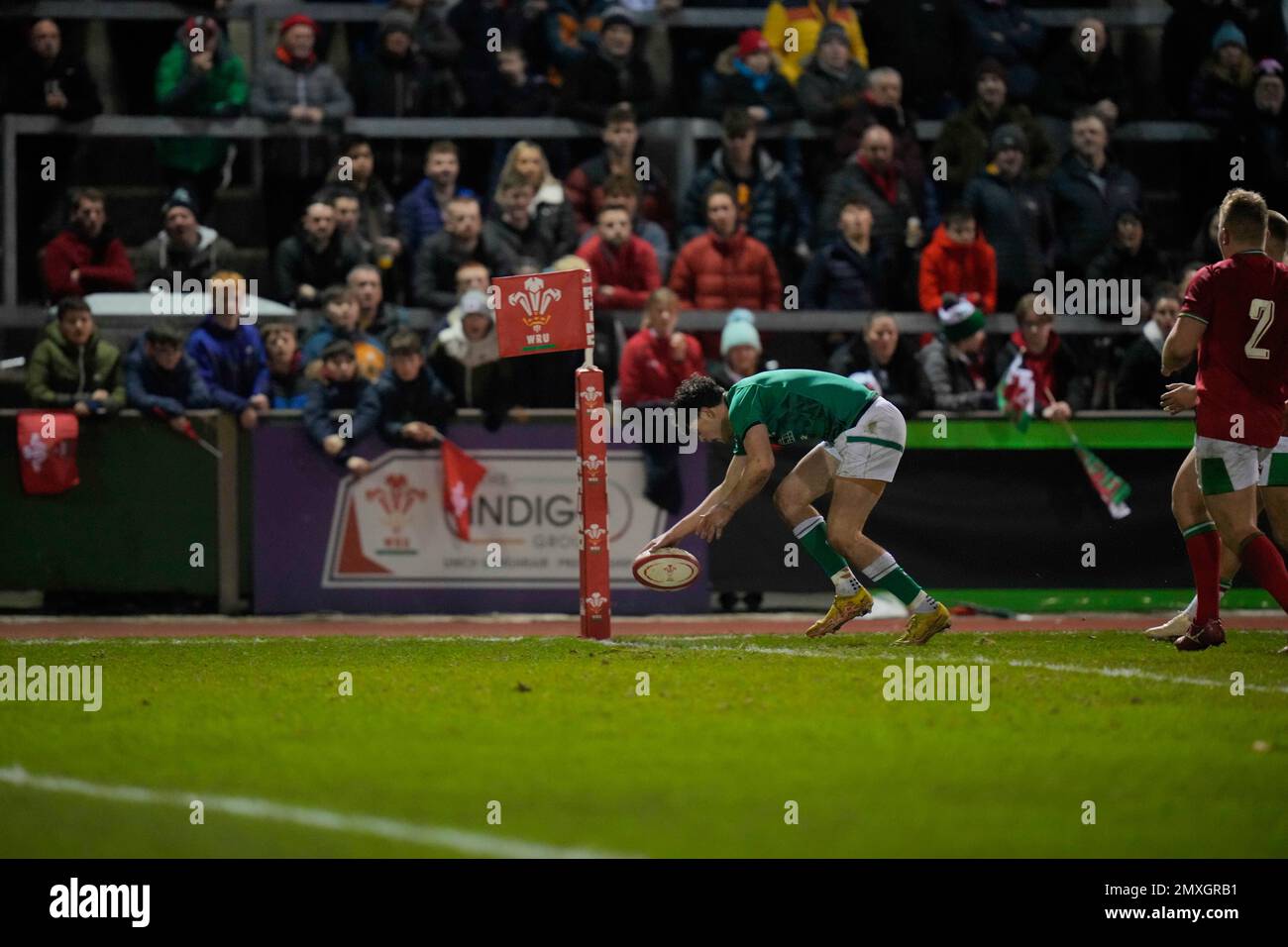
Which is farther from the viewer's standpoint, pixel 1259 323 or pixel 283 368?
pixel 283 368

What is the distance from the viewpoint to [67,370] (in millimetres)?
14641

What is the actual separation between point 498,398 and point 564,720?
235 inches

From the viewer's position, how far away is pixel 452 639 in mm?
12680

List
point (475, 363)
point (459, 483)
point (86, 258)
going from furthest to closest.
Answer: point (86, 258)
point (475, 363)
point (459, 483)

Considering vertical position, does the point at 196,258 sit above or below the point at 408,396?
above

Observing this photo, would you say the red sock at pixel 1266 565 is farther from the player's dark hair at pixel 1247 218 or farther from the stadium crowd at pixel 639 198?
the stadium crowd at pixel 639 198

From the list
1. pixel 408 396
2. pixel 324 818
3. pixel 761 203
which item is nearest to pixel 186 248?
pixel 408 396

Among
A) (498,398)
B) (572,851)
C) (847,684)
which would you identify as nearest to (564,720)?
(847,684)

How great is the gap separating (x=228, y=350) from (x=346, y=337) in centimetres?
90

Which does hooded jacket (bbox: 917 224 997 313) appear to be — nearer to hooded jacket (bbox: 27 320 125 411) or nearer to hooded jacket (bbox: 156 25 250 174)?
hooded jacket (bbox: 156 25 250 174)

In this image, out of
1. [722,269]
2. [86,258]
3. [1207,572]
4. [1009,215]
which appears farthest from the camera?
[1009,215]

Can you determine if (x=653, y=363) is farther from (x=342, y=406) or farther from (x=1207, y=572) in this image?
(x=1207, y=572)

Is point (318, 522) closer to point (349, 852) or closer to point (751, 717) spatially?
point (751, 717)

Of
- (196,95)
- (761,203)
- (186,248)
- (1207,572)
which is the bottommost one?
(1207,572)
